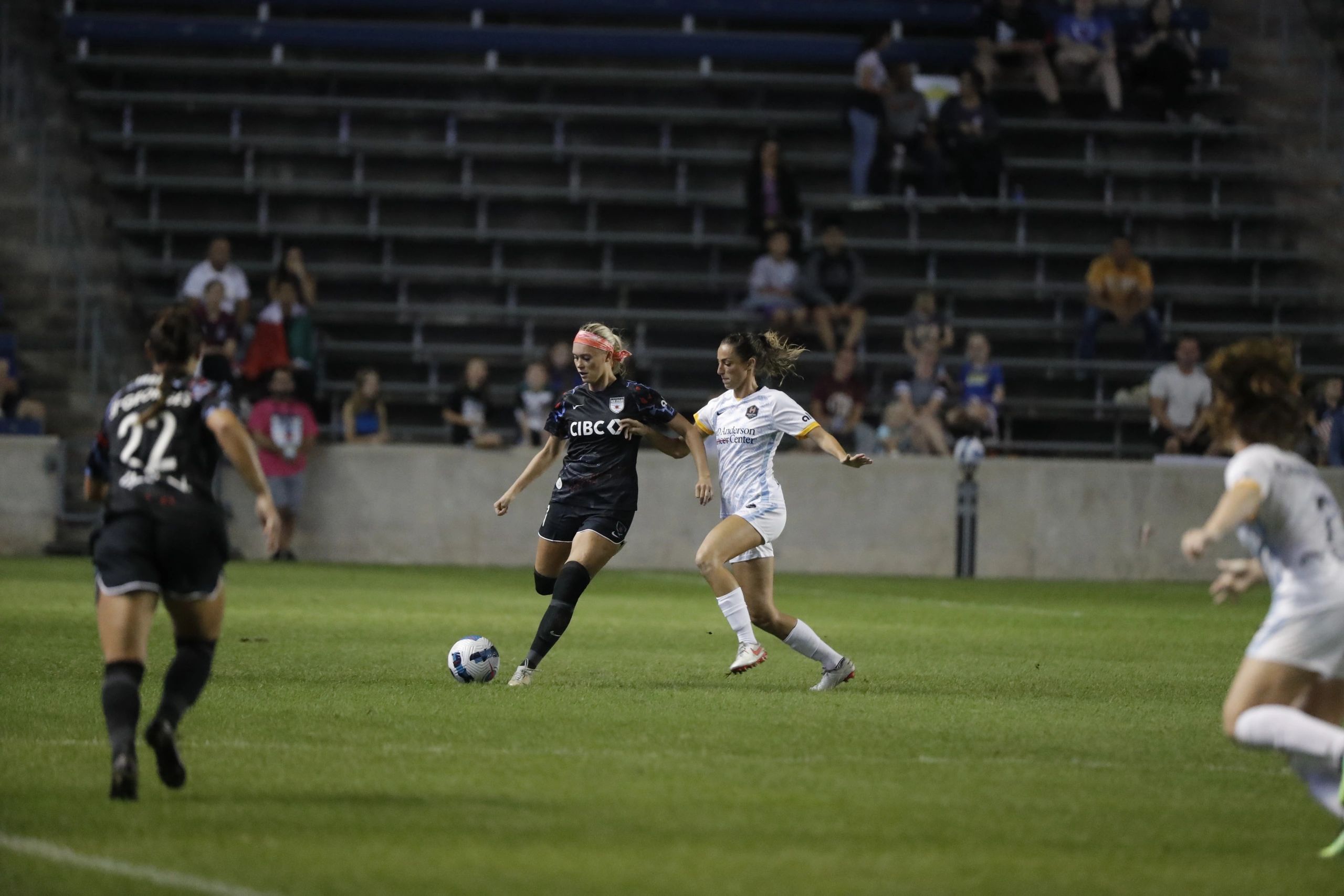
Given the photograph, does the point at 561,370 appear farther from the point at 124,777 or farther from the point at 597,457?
the point at 124,777

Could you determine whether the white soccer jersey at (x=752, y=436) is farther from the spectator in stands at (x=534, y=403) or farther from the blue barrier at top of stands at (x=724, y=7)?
the blue barrier at top of stands at (x=724, y=7)

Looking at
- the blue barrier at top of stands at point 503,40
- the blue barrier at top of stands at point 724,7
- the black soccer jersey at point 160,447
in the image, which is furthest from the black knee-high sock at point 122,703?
the blue barrier at top of stands at point 724,7

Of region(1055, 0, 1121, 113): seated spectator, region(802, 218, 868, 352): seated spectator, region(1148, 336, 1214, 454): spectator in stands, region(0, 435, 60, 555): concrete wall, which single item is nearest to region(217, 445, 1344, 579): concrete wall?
region(1148, 336, 1214, 454): spectator in stands

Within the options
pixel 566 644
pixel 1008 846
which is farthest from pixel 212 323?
pixel 1008 846

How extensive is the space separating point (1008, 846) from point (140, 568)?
3087 millimetres

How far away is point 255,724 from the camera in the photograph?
868 centimetres

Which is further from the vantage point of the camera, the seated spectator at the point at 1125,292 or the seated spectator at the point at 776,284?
the seated spectator at the point at 1125,292

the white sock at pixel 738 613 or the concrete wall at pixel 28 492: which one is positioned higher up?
the white sock at pixel 738 613

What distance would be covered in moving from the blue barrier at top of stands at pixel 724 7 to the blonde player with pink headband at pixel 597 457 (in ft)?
55.0

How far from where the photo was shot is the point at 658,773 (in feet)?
24.5

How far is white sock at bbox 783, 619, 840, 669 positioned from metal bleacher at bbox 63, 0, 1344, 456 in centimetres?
1333

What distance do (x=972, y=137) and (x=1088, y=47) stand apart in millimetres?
2500

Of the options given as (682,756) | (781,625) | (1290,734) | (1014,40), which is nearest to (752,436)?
(781,625)

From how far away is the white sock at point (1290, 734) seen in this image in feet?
19.0
